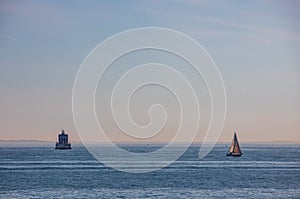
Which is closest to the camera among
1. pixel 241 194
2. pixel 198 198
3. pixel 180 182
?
pixel 198 198

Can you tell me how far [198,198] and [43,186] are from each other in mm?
29563

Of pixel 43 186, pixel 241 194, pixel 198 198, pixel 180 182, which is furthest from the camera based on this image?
pixel 180 182

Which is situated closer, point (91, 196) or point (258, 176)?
point (91, 196)

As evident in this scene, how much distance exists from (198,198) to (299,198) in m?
13.4

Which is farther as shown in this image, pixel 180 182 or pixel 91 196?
pixel 180 182

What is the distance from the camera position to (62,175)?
403 ft

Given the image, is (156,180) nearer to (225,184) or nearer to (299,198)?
(225,184)

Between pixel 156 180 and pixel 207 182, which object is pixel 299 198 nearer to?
pixel 207 182

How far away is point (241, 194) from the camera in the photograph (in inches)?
3438

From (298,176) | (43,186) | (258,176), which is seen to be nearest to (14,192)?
(43,186)

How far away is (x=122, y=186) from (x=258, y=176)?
34.0 meters

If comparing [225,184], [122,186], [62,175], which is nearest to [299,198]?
→ [225,184]

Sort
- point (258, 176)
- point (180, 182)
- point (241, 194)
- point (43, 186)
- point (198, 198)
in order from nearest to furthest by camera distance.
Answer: point (198, 198)
point (241, 194)
point (43, 186)
point (180, 182)
point (258, 176)

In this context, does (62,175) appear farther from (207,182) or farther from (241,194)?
(241,194)
